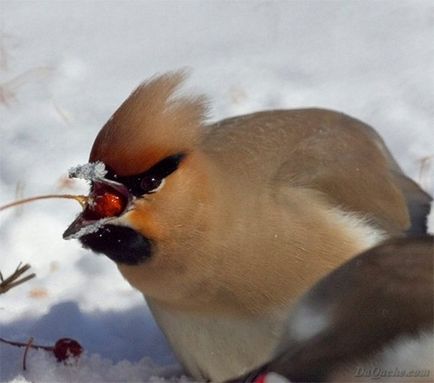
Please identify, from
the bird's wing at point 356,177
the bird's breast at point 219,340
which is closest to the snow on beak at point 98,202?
the bird's breast at point 219,340

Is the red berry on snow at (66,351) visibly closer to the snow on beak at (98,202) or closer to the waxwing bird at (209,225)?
the waxwing bird at (209,225)

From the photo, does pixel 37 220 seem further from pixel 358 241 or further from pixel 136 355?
pixel 358 241

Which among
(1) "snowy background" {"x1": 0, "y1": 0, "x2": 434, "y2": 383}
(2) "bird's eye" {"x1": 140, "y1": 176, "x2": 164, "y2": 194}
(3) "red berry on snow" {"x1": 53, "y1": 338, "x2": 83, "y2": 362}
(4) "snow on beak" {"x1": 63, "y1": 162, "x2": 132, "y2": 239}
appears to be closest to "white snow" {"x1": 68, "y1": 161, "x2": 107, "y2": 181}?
(4) "snow on beak" {"x1": 63, "y1": 162, "x2": 132, "y2": 239}

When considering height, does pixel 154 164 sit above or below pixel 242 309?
above

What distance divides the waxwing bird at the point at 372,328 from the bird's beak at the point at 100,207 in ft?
2.51

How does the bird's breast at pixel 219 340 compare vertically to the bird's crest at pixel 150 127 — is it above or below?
below

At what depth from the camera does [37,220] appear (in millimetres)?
5379

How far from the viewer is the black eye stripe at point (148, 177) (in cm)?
397

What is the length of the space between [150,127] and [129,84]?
7.61 ft

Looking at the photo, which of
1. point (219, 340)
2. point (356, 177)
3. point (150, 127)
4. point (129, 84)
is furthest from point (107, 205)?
point (129, 84)

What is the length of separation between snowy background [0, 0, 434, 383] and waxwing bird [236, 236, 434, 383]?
4.66 ft

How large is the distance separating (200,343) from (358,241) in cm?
59

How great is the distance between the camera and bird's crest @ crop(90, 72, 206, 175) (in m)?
3.97

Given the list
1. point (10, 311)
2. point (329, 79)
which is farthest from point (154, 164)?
point (329, 79)
